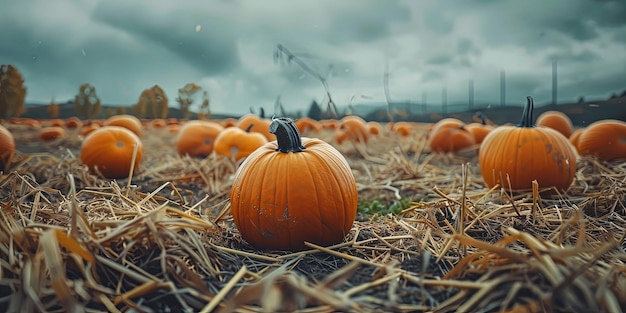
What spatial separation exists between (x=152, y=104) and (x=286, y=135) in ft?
14.3

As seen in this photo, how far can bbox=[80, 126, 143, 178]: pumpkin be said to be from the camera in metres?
4.56

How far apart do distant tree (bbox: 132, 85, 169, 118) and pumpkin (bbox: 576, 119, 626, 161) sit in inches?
226

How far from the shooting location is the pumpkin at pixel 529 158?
340cm

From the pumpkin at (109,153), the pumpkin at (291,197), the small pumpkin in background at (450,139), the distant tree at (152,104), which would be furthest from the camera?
the small pumpkin in background at (450,139)

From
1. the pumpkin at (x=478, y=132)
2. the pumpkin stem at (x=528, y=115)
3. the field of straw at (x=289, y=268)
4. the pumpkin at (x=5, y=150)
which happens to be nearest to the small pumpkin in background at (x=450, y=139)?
the pumpkin at (x=478, y=132)

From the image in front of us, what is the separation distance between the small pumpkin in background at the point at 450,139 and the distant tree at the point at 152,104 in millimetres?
4660

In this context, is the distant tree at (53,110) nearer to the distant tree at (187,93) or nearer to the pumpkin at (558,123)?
the distant tree at (187,93)

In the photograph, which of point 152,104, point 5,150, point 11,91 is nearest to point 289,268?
point 5,150

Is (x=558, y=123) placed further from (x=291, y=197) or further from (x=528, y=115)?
(x=291, y=197)

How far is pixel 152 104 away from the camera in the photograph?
231 inches

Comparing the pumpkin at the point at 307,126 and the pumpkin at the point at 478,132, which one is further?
the pumpkin at the point at 307,126

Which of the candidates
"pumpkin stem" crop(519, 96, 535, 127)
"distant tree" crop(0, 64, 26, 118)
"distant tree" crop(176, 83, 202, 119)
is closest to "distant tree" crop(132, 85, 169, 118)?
"distant tree" crop(176, 83, 202, 119)

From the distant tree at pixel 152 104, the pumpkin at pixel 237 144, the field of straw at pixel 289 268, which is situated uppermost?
the distant tree at pixel 152 104

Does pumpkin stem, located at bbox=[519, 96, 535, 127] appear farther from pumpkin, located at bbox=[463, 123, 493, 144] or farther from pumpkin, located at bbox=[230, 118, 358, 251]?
pumpkin, located at bbox=[463, 123, 493, 144]
